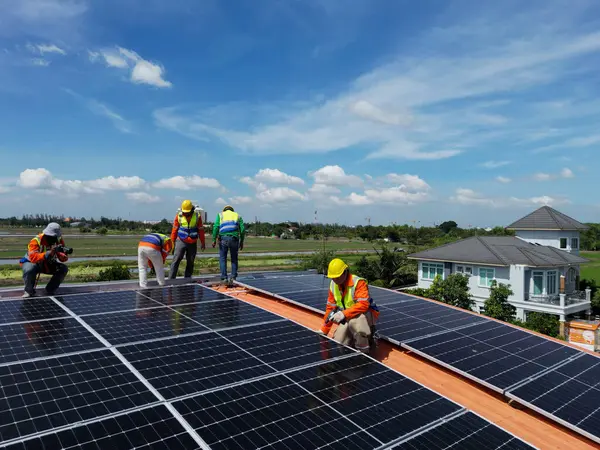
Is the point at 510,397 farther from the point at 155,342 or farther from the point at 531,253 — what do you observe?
the point at 531,253

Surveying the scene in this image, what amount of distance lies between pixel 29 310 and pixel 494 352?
30.2 ft

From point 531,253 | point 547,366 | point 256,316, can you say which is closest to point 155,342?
point 256,316

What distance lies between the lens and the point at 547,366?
7.07 m

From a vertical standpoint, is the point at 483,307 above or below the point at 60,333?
below

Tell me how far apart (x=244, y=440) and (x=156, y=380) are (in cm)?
165

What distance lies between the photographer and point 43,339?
6.12 m

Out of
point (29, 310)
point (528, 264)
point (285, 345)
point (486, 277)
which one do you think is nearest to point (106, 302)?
point (29, 310)

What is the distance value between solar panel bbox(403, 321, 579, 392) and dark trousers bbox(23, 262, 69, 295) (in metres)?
8.55

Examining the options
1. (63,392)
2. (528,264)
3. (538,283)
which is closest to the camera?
(63,392)

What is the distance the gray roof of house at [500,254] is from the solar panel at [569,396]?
29.6m

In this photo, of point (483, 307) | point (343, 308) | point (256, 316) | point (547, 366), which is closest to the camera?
point (547, 366)

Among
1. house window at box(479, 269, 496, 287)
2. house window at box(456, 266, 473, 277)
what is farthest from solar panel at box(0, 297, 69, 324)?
house window at box(456, 266, 473, 277)

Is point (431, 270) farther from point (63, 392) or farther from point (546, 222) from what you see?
point (63, 392)

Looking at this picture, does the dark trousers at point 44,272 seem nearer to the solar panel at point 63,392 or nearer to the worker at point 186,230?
the worker at point 186,230
